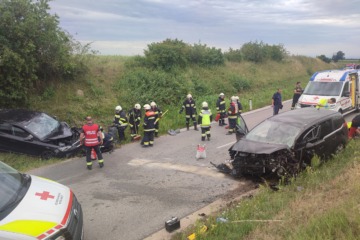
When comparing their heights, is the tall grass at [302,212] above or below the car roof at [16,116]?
below

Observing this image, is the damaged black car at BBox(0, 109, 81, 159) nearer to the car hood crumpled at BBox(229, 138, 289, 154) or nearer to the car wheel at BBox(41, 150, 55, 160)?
the car wheel at BBox(41, 150, 55, 160)

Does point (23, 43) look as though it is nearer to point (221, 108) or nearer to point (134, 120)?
point (134, 120)

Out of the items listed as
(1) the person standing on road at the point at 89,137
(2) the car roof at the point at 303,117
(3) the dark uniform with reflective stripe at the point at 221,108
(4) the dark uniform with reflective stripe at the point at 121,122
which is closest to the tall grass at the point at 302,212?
(2) the car roof at the point at 303,117

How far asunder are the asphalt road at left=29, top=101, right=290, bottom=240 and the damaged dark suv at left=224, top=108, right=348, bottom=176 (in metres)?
0.69

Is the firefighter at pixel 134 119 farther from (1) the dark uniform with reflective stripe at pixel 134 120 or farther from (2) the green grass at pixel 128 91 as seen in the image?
(2) the green grass at pixel 128 91

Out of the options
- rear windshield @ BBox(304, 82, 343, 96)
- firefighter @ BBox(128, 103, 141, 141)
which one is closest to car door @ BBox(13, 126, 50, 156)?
firefighter @ BBox(128, 103, 141, 141)

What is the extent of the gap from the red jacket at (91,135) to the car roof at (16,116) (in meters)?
3.09

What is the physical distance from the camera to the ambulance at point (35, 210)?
170 inches

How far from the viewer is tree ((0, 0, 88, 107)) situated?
44.8 feet

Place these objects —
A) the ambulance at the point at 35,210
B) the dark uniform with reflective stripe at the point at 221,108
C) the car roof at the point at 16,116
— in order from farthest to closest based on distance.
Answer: the dark uniform with reflective stripe at the point at 221,108, the car roof at the point at 16,116, the ambulance at the point at 35,210

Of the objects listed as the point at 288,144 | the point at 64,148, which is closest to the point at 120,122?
the point at 64,148

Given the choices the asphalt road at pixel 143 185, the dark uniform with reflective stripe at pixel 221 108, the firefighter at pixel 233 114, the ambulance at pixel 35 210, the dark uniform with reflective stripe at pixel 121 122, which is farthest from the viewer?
the dark uniform with reflective stripe at pixel 221 108

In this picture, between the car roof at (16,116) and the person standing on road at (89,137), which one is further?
the car roof at (16,116)

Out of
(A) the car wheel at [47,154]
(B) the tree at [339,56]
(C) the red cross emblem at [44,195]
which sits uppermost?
(B) the tree at [339,56]
